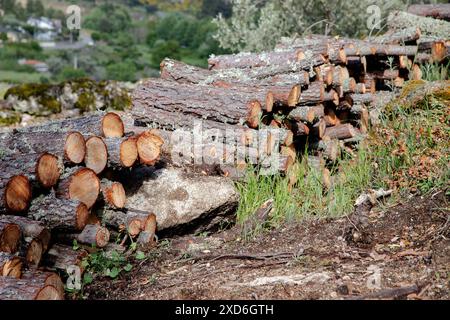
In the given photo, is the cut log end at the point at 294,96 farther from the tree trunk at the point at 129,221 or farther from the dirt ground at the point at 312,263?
the tree trunk at the point at 129,221

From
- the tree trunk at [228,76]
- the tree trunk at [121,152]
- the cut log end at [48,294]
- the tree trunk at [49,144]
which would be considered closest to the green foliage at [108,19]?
the tree trunk at [228,76]

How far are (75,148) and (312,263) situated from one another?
2308mm

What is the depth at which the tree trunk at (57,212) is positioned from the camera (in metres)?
4.46

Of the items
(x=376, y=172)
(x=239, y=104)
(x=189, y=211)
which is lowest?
(x=189, y=211)

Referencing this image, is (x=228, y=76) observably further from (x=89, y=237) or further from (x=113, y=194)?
(x=89, y=237)

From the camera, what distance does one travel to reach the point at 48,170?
14.8ft

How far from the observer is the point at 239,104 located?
19.1 feet

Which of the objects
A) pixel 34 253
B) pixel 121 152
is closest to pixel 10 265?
pixel 34 253

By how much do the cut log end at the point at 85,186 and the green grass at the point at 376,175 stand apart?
1.49m

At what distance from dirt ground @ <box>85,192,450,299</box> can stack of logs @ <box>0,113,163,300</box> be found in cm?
41

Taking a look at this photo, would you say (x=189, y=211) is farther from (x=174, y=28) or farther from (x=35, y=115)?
(x=174, y=28)
